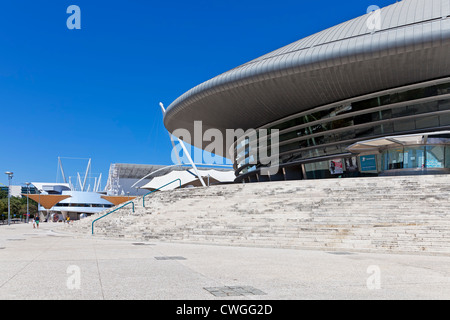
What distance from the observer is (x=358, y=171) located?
36594 millimetres

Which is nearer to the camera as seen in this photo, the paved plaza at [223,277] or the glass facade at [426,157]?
the paved plaza at [223,277]

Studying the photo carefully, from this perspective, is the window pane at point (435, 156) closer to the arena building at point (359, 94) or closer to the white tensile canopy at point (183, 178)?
the arena building at point (359, 94)

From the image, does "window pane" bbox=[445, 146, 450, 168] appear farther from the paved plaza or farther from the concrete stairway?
the paved plaza

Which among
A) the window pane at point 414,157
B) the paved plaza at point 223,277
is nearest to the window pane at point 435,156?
the window pane at point 414,157

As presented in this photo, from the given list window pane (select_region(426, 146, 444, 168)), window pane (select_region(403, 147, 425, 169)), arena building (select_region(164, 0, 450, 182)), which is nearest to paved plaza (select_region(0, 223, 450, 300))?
arena building (select_region(164, 0, 450, 182))

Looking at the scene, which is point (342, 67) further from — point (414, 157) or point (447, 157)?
point (447, 157)

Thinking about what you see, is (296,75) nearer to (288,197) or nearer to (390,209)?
(288,197)

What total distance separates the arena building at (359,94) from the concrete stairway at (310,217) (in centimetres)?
1052

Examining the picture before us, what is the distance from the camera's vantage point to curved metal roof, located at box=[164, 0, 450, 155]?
28.4 metres

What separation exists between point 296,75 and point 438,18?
1110 centimetres

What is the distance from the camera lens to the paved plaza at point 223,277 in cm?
666

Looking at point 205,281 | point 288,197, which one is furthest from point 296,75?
point 205,281

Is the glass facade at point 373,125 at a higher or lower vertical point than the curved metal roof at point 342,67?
lower

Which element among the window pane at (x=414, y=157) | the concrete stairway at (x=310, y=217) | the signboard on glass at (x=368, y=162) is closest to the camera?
the concrete stairway at (x=310, y=217)
